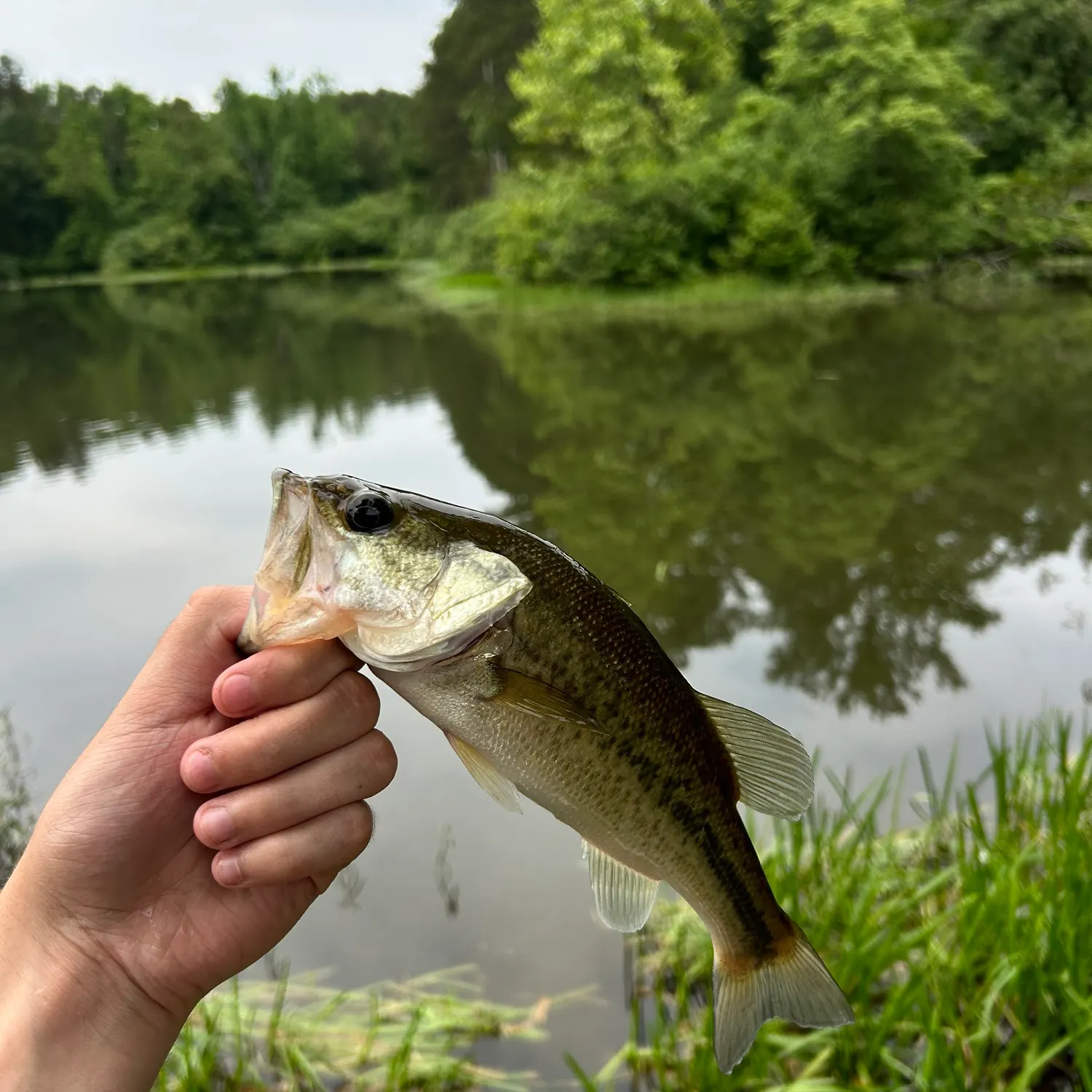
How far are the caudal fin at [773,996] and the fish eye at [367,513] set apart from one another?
1023 millimetres

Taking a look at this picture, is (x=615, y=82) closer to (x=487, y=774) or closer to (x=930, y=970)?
(x=930, y=970)

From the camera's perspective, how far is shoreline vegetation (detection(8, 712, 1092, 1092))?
2498 millimetres

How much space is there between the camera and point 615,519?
865 centimetres

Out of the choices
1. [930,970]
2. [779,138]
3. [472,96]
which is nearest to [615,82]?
[779,138]

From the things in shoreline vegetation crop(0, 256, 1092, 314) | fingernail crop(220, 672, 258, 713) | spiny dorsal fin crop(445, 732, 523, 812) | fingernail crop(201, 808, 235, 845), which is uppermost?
fingernail crop(220, 672, 258, 713)

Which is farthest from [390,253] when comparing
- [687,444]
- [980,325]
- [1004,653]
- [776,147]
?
[1004,653]

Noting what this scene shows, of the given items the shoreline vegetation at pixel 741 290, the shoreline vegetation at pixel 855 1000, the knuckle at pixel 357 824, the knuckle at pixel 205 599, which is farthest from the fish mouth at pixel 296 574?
the shoreline vegetation at pixel 741 290

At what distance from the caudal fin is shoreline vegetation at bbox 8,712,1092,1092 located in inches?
39.8

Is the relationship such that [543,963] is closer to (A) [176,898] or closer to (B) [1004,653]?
(A) [176,898]

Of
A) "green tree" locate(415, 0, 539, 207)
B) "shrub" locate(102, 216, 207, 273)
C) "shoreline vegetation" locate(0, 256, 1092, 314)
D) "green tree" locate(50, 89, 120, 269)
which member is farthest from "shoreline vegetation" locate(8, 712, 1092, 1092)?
"green tree" locate(50, 89, 120, 269)

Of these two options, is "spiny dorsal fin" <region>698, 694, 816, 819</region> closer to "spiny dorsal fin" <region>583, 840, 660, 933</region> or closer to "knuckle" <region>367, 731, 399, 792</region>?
"spiny dorsal fin" <region>583, 840, 660, 933</region>

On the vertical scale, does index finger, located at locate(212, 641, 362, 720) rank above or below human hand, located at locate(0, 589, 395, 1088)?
above

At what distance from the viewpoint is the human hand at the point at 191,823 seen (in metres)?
1.53

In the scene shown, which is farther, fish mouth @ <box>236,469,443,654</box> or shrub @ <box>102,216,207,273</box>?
shrub @ <box>102,216,207,273</box>
